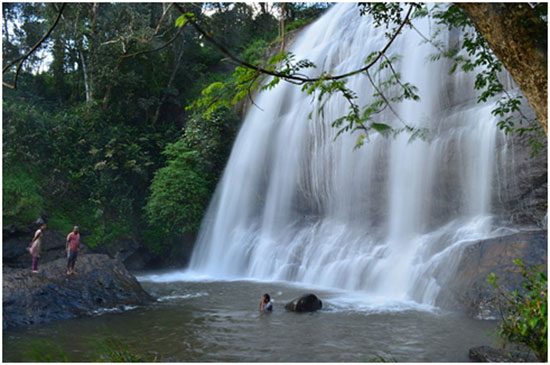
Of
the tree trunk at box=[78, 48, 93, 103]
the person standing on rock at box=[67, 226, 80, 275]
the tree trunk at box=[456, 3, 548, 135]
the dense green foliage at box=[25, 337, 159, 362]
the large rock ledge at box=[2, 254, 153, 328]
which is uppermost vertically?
the tree trunk at box=[78, 48, 93, 103]

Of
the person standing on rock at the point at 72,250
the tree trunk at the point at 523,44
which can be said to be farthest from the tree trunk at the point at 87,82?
the tree trunk at the point at 523,44

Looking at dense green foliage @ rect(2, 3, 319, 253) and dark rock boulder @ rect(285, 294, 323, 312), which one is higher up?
dense green foliage @ rect(2, 3, 319, 253)

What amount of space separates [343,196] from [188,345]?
9.80 m

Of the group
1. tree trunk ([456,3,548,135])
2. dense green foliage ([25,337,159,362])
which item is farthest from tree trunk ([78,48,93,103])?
tree trunk ([456,3,548,135])

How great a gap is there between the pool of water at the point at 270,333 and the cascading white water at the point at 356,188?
1.97m

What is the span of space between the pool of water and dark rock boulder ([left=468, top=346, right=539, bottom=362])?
0.70 ft

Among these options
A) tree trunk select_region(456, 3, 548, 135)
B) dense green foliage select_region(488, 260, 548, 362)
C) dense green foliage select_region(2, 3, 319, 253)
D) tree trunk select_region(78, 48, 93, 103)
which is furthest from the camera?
tree trunk select_region(78, 48, 93, 103)

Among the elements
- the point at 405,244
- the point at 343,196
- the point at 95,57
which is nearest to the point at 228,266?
the point at 343,196

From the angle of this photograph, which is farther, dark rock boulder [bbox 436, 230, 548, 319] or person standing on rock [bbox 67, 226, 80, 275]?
person standing on rock [bbox 67, 226, 80, 275]

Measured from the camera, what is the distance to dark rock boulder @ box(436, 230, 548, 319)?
9.38 meters

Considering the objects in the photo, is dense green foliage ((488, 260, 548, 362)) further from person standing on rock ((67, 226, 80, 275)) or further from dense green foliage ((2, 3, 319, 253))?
dense green foliage ((2, 3, 319, 253))

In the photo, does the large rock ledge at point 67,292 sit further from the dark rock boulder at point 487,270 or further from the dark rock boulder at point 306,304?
the dark rock boulder at point 487,270

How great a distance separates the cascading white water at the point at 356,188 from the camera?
513 inches

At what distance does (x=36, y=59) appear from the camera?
984 inches
